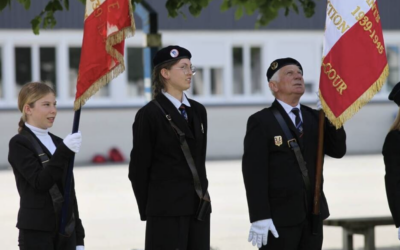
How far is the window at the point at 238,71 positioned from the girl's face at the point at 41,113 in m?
19.7

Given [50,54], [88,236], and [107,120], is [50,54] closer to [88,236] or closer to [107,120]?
[107,120]

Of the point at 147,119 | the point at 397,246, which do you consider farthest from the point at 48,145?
the point at 397,246

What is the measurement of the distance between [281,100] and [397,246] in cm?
424

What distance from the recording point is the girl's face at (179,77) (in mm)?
5891

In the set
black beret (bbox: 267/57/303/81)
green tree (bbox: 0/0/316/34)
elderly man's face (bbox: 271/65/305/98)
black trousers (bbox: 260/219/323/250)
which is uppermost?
green tree (bbox: 0/0/316/34)

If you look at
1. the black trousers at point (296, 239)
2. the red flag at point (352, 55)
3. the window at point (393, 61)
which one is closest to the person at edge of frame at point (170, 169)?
the black trousers at point (296, 239)

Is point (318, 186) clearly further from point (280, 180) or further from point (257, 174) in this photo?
point (257, 174)

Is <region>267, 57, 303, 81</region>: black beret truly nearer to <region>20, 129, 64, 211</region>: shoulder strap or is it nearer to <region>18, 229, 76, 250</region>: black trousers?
<region>20, 129, 64, 211</region>: shoulder strap

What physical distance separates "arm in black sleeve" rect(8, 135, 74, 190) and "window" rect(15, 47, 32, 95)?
17913mm

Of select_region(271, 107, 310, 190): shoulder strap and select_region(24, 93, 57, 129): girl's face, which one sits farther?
select_region(271, 107, 310, 190): shoulder strap

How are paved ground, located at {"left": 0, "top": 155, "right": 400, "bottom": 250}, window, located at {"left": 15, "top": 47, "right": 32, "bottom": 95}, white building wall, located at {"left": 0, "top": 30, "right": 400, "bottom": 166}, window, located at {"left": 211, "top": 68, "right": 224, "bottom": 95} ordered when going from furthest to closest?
window, located at {"left": 211, "top": 68, "right": 224, "bottom": 95} → window, located at {"left": 15, "top": 47, "right": 32, "bottom": 95} → white building wall, located at {"left": 0, "top": 30, "right": 400, "bottom": 166} → paved ground, located at {"left": 0, "top": 155, "right": 400, "bottom": 250}

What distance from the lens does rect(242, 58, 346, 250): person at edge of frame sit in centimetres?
578

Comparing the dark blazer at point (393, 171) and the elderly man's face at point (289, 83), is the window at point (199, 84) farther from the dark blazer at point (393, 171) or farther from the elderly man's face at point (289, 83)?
the elderly man's face at point (289, 83)

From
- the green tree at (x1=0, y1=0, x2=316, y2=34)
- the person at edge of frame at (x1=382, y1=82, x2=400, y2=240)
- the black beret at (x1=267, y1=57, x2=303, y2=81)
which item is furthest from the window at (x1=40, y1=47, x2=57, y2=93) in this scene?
the person at edge of frame at (x1=382, y1=82, x2=400, y2=240)
